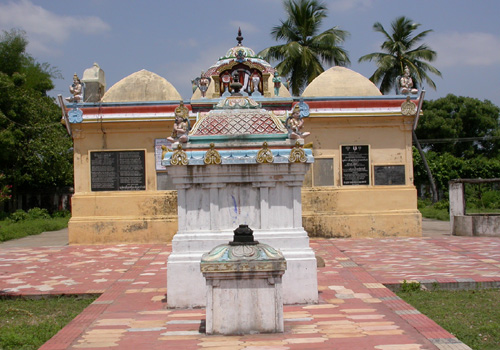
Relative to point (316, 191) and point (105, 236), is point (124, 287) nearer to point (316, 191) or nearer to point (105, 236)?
point (105, 236)

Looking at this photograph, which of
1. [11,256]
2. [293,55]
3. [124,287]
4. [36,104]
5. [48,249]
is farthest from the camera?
[36,104]

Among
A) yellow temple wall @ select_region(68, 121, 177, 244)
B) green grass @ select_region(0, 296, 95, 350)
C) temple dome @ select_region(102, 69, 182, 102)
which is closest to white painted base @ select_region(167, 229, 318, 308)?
green grass @ select_region(0, 296, 95, 350)

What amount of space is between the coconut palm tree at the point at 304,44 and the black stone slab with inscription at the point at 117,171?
1335 cm

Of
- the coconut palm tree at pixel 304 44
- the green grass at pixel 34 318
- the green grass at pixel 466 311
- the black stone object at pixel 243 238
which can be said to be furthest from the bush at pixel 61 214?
the black stone object at pixel 243 238

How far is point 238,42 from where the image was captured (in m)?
16.9

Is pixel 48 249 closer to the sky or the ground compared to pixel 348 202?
closer to the ground

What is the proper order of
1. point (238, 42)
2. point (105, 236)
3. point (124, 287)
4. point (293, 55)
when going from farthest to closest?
point (293, 55), point (238, 42), point (105, 236), point (124, 287)

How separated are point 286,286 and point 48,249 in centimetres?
934

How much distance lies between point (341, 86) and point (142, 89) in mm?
6144

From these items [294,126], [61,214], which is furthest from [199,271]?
[61,214]

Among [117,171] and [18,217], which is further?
[18,217]

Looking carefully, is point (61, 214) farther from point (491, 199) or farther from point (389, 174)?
point (491, 199)

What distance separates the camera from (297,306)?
722cm

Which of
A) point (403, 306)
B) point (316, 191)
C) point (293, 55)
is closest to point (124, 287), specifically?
point (403, 306)
